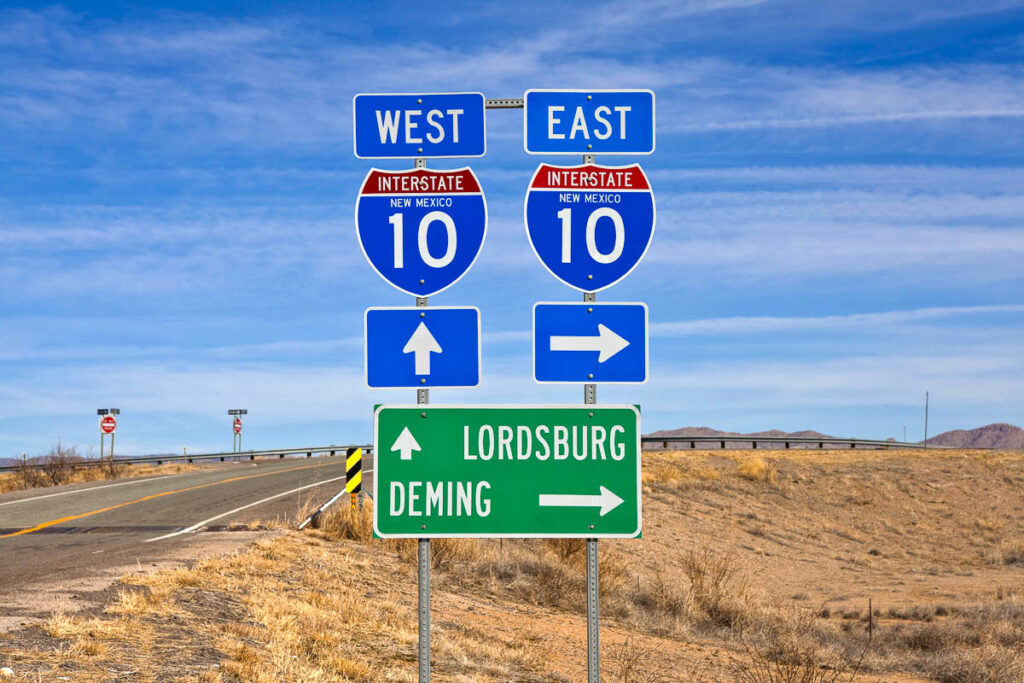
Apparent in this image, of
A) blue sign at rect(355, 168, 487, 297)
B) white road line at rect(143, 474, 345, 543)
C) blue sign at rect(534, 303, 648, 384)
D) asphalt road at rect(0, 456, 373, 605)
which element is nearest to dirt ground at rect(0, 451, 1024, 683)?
asphalt road at rect(0, 456, 373, 605)

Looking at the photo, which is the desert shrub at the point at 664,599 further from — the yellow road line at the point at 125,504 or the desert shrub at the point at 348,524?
the yellow road line at the point at 125,504

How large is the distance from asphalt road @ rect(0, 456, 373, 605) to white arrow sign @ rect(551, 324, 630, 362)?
7475mm

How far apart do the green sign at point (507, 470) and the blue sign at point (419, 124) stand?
1786mm

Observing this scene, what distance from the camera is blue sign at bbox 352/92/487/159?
252 inches

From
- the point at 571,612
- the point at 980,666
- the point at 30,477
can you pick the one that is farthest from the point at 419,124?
the point at 30,477

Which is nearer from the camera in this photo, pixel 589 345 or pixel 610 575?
pixel 589 345

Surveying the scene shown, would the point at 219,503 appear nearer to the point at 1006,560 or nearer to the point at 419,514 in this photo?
the point at 419,514

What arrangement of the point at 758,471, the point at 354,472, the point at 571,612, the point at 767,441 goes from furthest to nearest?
Answer: the point at 767,441
the point at 758,471
the point at 354,472
the point at 571,612

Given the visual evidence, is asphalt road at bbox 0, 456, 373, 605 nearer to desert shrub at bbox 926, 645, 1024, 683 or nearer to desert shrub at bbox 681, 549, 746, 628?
desert shrub at bbox 681, 549, 746, 628

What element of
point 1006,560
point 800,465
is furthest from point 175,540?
point 800,465

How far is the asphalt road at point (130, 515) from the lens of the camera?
14.3 m

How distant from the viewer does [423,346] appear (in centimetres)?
602

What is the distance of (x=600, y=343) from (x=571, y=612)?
11.0 m

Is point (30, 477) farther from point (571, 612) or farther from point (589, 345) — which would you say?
point (589, 345)
